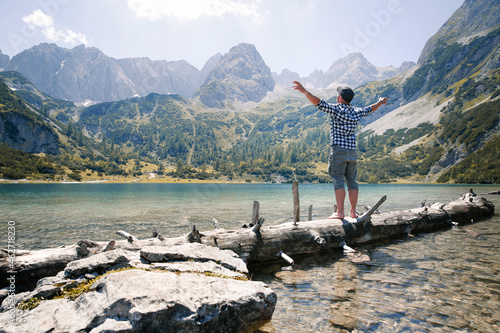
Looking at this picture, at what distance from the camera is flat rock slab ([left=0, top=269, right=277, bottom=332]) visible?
4.17 m

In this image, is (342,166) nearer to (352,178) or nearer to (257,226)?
(352,178)

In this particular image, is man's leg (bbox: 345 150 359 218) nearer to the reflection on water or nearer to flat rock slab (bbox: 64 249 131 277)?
the reflection on water

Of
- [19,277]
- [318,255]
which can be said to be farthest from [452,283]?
[19,277]

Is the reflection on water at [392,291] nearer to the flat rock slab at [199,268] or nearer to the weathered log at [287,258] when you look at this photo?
the weathered log at [287,258]

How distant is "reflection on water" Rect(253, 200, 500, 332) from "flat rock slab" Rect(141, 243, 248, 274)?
1378mm

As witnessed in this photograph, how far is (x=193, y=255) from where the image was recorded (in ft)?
23.2

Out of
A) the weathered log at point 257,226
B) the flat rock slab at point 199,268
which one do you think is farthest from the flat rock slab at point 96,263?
the weathered log at point 257,226

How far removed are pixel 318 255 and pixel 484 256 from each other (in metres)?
6.29

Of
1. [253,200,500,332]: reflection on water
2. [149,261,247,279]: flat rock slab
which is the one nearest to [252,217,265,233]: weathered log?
[253,200,500,332]: reflection on water

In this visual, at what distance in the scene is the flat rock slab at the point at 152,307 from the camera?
4.17 metres

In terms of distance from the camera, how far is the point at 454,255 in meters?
10.2

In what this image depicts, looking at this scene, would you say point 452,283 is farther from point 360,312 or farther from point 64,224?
point 64,224

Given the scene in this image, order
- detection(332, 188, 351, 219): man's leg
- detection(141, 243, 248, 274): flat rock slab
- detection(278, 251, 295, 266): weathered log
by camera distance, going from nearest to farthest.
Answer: detection(141, 243, 248, 274): flat rock slab, detection(278, 251, 295, 266): weathered log, detection(332, 188, 351, 219): man's leg

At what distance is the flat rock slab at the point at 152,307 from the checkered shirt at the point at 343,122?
23.1 ft
